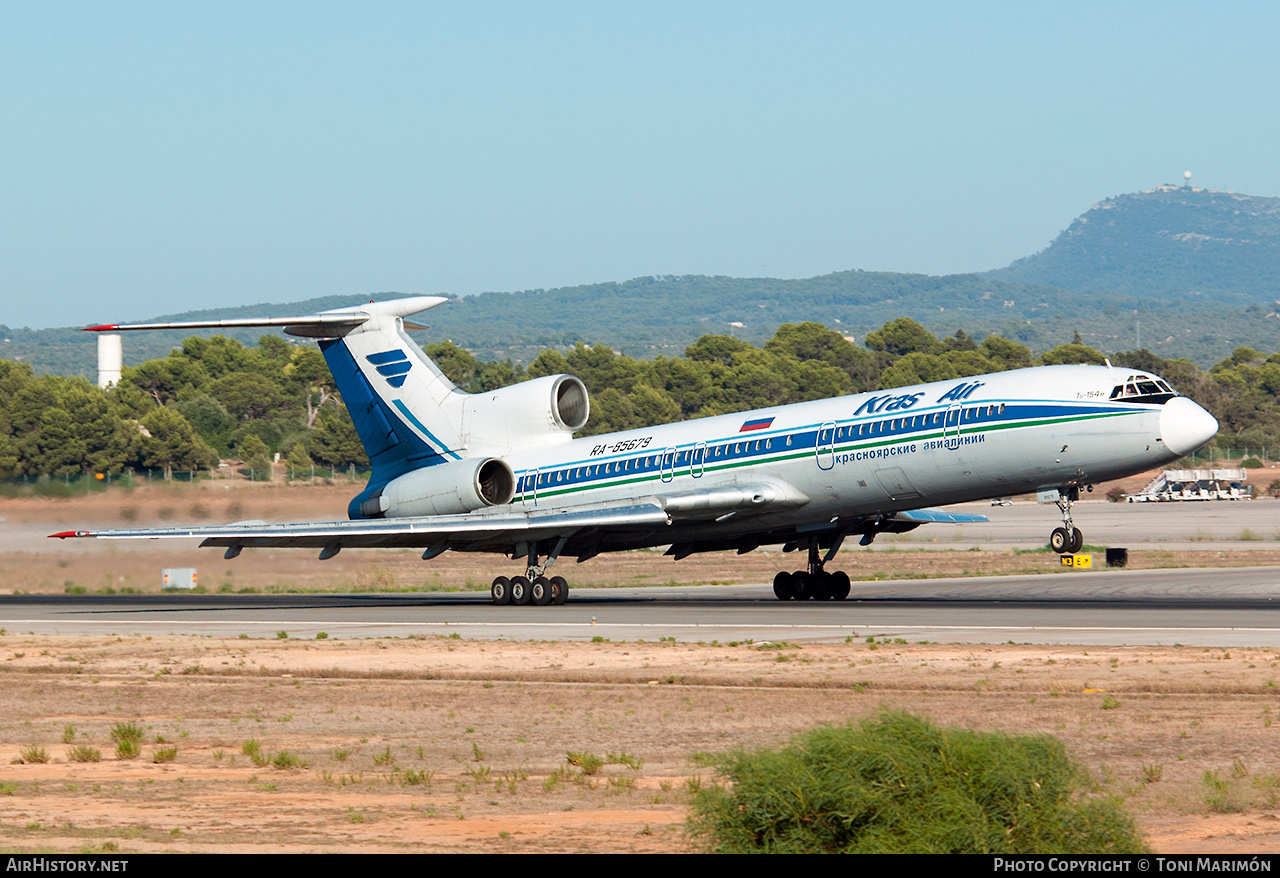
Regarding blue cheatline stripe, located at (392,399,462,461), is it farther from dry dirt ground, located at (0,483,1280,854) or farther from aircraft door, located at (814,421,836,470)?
dry dirt ground, located at (0,483,1280,854)

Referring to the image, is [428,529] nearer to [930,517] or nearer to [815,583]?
[815,583]

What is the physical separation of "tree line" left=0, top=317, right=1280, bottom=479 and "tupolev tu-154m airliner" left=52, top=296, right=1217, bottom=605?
54.1m

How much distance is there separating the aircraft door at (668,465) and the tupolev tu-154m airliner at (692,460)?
1.3 inches

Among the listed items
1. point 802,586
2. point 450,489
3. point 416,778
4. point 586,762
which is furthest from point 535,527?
point 416,778

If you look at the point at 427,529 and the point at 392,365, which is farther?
the point at 392,365

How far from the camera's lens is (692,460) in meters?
33.3

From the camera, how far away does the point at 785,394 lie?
15125cm

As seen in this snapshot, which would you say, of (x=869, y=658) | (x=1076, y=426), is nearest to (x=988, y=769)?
(x=869, y=658)

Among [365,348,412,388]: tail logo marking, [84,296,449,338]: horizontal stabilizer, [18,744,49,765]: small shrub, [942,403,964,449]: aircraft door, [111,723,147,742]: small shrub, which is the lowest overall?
[18,744,49,765]: small shrub

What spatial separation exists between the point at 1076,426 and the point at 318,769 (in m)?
19.7

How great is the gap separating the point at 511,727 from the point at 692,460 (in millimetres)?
18296

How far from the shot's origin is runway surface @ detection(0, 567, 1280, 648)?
81.4 ft

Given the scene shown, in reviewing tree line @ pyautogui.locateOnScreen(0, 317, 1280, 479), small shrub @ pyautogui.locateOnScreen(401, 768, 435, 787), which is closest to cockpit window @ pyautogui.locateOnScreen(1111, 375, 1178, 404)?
small shrub @ pyautogui.locateOnScreen(401, 768, 435, 787)

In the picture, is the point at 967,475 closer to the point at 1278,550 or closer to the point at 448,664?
the point at 448,664
